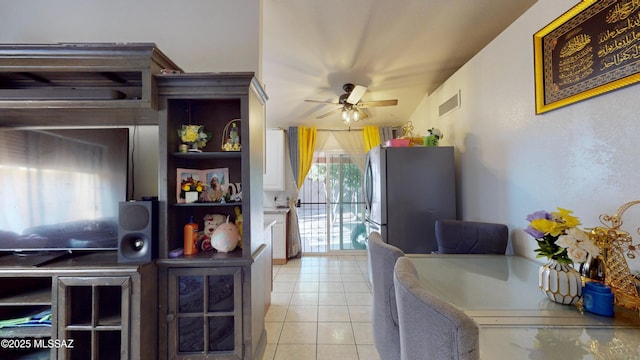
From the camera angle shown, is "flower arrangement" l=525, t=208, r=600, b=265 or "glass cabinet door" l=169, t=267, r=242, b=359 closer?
"flower arrangement" l=525, t=208, r=600, b=265

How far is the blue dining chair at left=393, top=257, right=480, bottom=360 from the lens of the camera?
511 millimetres

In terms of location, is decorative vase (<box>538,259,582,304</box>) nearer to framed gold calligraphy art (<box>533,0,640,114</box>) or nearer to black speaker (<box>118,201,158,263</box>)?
framed gold calligraphy art (<box>533,0,640,114</box>)

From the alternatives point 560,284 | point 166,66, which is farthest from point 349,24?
point 560,284

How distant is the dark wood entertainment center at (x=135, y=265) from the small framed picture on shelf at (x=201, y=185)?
0.17 feet

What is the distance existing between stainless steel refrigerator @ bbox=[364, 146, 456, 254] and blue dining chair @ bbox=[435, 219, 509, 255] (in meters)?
0.40

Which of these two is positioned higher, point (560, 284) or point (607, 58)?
point (607, 58)

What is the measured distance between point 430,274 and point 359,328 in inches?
44.9

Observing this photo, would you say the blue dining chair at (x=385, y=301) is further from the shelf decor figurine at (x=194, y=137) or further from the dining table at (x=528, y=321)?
the shelf decor figurine at (x=194, y=137)

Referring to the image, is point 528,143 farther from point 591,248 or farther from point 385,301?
point 385,301

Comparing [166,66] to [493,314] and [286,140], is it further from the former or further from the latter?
[286,140]

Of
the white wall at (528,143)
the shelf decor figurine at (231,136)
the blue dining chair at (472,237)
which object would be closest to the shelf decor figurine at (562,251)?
the white wall at (528,143)

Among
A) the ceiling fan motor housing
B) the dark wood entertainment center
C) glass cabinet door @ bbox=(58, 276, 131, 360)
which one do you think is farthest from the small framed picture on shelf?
the ceiling fan motor housing

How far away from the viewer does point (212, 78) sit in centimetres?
149

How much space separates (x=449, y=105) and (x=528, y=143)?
1.23 metres
